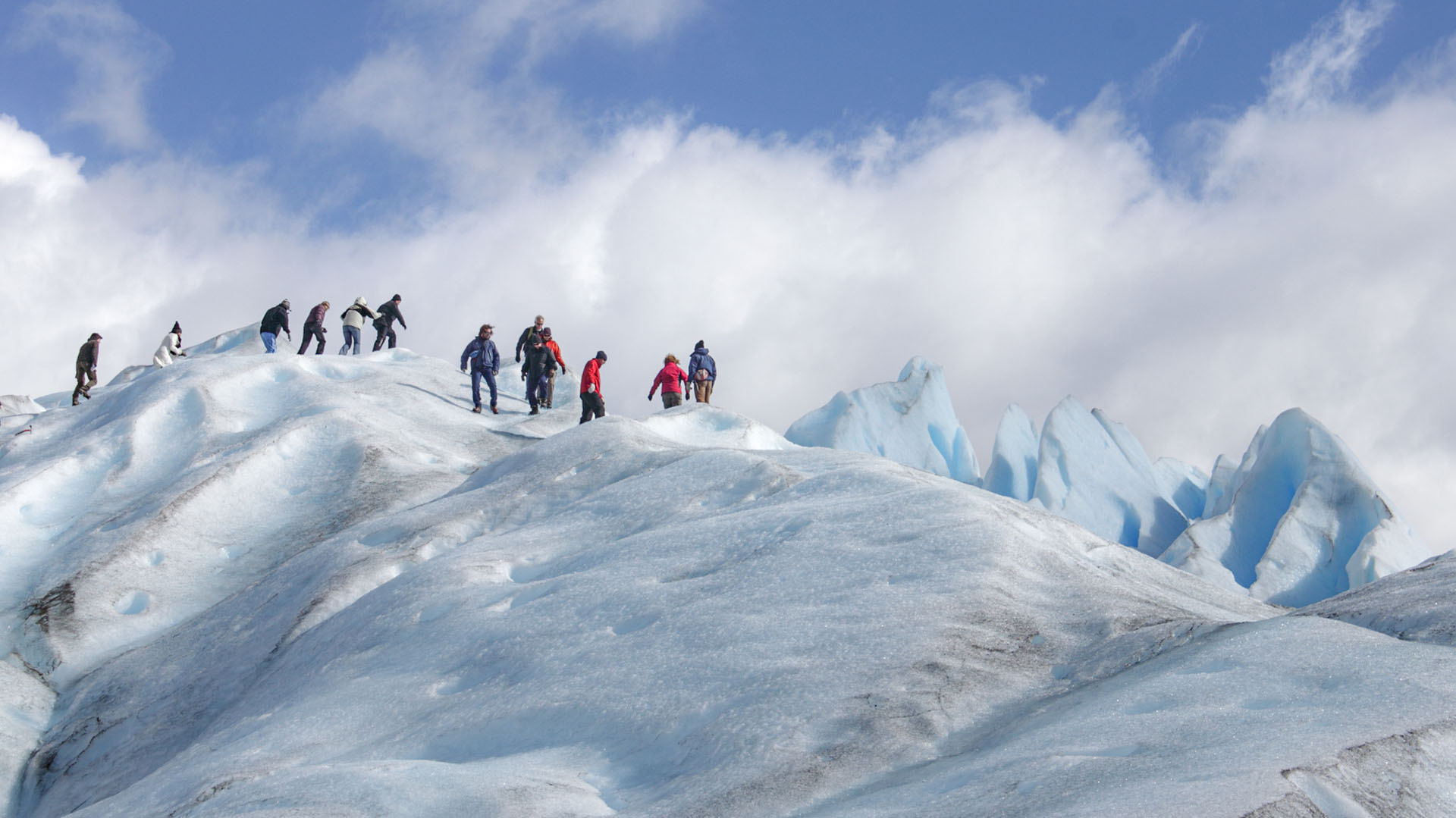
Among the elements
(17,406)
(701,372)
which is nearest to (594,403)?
(701,372)

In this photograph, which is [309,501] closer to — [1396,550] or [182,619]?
[182,619]

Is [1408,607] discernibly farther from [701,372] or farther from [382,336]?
[382,336]

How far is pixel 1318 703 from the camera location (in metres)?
5.28

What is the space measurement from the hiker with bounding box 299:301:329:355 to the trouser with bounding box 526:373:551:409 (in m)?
6.15

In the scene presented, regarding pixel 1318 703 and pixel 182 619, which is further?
pixel 182 619

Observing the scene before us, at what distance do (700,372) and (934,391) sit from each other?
50.3ft

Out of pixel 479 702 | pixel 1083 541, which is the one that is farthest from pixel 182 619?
pixel 1083 541

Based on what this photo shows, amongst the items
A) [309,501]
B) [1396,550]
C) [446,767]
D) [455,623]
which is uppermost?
[309,501]

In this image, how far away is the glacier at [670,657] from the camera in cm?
520

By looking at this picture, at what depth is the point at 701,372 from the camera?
22.2 meters

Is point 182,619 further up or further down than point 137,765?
further up

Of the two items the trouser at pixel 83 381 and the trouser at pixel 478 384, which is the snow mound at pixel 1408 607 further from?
the trouser at pixel 83 381

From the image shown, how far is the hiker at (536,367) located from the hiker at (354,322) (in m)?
6.32

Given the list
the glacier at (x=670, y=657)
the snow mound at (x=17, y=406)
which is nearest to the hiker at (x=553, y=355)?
the glacier at (x=670, y=657)
